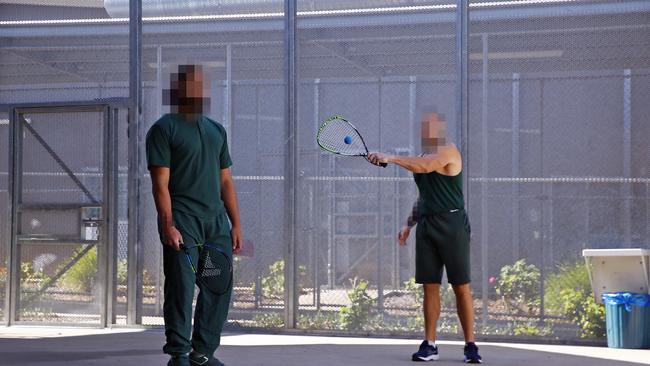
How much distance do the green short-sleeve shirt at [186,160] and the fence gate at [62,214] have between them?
4.93 meters

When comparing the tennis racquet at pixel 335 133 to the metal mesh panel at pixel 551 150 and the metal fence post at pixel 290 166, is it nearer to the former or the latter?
the metal fence post at pixel 290 166

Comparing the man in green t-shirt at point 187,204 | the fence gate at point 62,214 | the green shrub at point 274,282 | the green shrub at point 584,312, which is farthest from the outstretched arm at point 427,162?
the fence gate at point 62,214

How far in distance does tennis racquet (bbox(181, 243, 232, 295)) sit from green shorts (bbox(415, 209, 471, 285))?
7.13ft

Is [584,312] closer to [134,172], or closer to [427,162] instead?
[427,162]

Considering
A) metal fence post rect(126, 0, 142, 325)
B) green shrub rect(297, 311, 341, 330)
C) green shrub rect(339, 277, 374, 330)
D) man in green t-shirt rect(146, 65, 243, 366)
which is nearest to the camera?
man in green t-shirt rect(146, 65, 243, 366)

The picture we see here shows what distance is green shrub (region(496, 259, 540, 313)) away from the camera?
33.0ft

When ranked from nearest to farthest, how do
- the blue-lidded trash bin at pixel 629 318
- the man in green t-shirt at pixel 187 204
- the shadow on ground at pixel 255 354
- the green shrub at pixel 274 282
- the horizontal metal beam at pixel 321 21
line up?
the man in green t-shirt at pixel 187 204
the shadow on ground at pixel 255 354
the blue-lidded trash bin at pixel 629 318
the horizontal metal beam at pixel 321 21
the green shrub at pixel 274 282

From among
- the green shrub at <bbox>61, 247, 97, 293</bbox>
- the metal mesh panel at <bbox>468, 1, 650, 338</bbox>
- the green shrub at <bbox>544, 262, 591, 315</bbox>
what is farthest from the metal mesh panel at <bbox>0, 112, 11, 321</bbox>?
the green shrub at <bbox>544, 262, 591, 315</bbox>

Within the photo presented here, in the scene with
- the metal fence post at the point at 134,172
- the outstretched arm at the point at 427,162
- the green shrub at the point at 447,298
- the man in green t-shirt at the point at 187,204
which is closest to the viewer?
the man in green t-shirt at the point at 187,204

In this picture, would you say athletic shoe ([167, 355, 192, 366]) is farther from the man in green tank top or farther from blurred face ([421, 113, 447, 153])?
blurred face ([421, 113, 447, 153])

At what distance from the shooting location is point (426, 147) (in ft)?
26.8

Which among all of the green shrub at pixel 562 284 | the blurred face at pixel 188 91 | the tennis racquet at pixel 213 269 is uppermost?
the blurred face at pixel 188 91

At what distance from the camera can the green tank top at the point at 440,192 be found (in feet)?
26.7

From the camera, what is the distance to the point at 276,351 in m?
9.12
